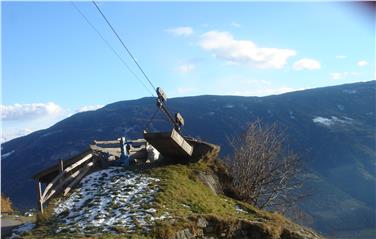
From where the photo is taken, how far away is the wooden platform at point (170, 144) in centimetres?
2430

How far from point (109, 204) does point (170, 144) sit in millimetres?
5452

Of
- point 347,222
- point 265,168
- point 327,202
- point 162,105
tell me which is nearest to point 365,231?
point 347,222

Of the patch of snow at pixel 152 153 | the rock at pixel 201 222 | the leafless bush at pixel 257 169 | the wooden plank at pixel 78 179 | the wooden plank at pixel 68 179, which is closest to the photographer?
the rock at pixel 201 222

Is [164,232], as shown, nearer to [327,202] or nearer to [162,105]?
[162,105]

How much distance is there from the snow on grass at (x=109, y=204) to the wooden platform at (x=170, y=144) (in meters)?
1.93

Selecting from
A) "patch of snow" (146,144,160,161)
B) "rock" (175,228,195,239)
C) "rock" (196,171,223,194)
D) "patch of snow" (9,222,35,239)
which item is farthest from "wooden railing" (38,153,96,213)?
"rock" (175,228,195,239)

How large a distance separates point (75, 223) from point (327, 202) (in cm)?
18678

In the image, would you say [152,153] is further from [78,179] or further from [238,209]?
[238,209]

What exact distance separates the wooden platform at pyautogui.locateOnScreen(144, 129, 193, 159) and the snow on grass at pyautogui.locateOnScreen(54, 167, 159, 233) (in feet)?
6.34

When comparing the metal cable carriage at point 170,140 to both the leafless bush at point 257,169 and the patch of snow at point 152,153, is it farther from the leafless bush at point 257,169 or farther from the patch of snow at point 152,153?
the leafless bush at point 257,169

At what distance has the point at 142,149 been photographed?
90.7 feet

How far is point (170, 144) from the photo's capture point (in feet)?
81.1

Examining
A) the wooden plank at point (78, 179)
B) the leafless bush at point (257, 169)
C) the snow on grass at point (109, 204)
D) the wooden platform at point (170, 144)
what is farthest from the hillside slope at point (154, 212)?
the leafless bush at point (257, 169)

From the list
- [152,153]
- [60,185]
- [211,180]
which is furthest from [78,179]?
[211,180]
